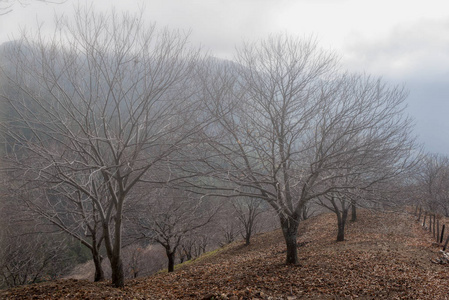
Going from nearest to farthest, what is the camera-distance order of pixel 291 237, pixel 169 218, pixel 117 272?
pixel 117 272
pixel 291 237
pixel 169 218

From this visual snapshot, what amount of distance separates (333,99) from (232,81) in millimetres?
2803

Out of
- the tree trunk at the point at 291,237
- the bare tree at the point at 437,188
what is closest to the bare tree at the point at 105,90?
the tree trunk at the point at 291,237

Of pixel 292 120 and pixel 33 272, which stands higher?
pixel 292 120

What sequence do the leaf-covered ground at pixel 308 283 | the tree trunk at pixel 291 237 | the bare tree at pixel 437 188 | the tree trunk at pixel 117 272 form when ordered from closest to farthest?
the leaf-covered ground at pixel 308 283 < the tree trunk at pixel 117 272 < the tree trunk at pixel 291 237 < the bare tree at pixel 437 188

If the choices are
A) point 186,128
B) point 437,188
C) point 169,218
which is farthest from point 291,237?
point 437,188

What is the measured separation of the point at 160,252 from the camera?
95.5ft

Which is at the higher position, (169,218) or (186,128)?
(186,128)

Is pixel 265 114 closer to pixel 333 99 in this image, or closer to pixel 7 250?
pixel 333 99

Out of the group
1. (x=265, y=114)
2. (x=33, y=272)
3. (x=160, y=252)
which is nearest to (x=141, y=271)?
(x=160, y=252)

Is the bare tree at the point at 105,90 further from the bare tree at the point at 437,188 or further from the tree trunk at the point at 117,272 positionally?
the bare tree at the point at 437,188

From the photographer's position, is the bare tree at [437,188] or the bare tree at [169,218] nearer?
the bare tree at [169,218]

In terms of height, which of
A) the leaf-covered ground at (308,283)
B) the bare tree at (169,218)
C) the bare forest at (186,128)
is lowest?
the leaf-covered ground at (308,283)

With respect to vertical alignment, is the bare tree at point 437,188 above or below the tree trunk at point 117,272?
above

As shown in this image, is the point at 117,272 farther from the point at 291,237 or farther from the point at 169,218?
the point at 169,218
